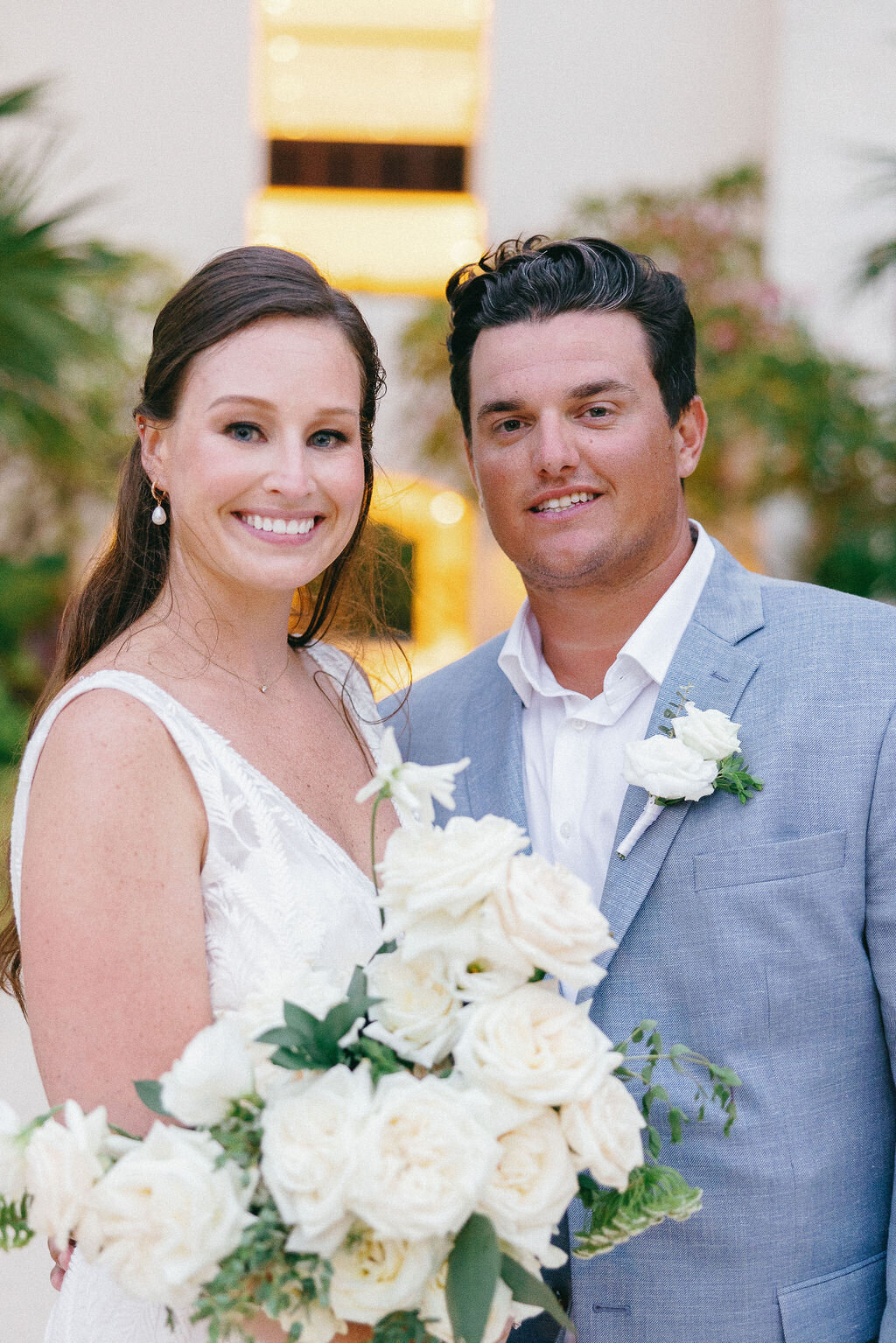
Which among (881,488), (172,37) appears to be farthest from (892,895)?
(172,37)

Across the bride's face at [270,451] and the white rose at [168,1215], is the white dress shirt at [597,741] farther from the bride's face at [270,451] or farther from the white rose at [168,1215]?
the white rose at [168,1215]

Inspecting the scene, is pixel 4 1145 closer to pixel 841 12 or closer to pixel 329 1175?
pixel 329 1175

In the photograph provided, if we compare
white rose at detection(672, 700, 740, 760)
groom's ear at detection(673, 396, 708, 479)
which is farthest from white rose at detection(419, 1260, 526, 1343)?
groom's ear at detection(673, 396, 708, 479)

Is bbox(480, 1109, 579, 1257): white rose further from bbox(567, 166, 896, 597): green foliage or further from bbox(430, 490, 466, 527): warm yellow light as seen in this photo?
bbox(430, 490, 466, 527): warm yellow light

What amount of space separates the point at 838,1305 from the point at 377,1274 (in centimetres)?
98

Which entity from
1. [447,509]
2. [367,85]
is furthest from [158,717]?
[367,85]

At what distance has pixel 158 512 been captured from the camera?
217cm

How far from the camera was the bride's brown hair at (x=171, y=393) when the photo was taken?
196cm

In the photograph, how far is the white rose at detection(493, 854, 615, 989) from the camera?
1312 millimetres

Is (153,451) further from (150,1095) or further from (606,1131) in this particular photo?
(606,1131)

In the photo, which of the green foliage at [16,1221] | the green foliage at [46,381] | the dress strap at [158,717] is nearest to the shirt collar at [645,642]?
the dress strap at [158,717]

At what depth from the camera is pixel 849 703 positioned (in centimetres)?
198

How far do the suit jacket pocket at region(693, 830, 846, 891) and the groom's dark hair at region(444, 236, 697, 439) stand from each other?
2.94 feet

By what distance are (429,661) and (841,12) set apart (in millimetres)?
6158
